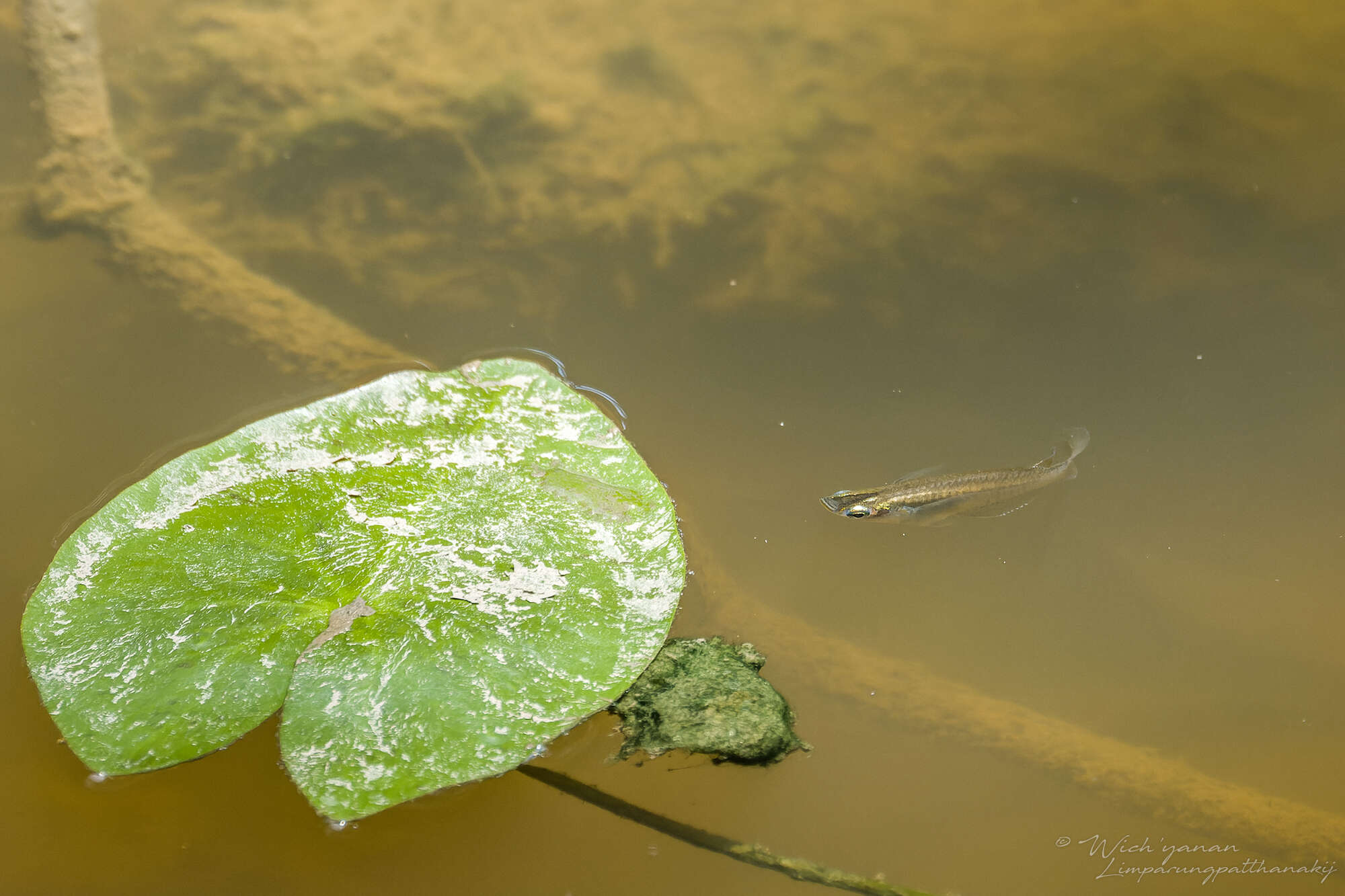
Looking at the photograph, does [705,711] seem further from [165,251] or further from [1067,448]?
[165,251]

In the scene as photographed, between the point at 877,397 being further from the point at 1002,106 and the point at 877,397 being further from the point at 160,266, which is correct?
the point at 160,266

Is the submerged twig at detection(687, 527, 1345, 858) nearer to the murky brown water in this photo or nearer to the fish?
the murky brown water

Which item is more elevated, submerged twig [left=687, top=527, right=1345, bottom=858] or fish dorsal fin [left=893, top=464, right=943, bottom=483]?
fish dorsal fin [left=893, top=464, right=943, bottom=483]

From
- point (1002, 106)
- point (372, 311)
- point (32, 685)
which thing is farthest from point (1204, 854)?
point (32, 685)

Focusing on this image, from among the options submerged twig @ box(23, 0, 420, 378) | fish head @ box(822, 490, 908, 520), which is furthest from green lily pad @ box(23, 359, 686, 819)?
fish head @ box(822, 490, 908, 520)

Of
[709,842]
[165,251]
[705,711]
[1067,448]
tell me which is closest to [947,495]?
[1067,448]

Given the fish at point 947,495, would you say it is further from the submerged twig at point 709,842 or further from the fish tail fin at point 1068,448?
the submerged twig at point 709,842

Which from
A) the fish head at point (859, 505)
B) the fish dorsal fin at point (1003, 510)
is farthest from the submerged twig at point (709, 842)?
the fish dorsal fin at point (1003, 510)
